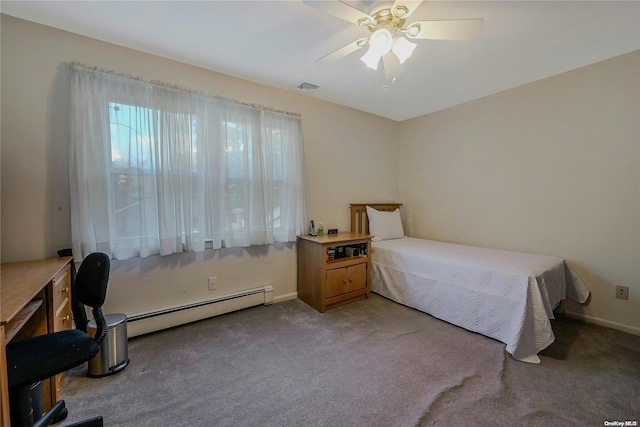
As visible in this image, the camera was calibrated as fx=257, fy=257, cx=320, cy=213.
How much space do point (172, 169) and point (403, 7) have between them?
2035mm

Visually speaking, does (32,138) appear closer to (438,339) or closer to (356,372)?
(356,372)

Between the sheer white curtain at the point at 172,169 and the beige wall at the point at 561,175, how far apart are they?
2.17 metres

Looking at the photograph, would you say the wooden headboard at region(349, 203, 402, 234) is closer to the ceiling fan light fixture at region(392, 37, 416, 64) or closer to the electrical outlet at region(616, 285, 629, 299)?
the ceiling fan light fixture at region(392, 37, 416, 64)

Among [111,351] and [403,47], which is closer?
[403,47]

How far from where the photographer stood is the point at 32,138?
180 centimetres

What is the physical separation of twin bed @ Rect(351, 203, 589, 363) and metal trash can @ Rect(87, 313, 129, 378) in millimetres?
2486

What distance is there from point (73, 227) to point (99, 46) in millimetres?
1403

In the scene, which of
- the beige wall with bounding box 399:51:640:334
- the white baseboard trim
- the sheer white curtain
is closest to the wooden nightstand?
the sheer white curtain

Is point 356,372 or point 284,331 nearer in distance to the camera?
point 356,372

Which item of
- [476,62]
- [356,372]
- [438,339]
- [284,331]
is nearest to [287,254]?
[284,331]

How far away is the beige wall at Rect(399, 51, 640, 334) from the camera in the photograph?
223cm

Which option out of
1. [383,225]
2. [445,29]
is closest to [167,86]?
[445,29]

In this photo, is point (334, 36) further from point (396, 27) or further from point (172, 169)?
point (172, 169)

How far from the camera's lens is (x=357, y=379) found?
1689 mm
